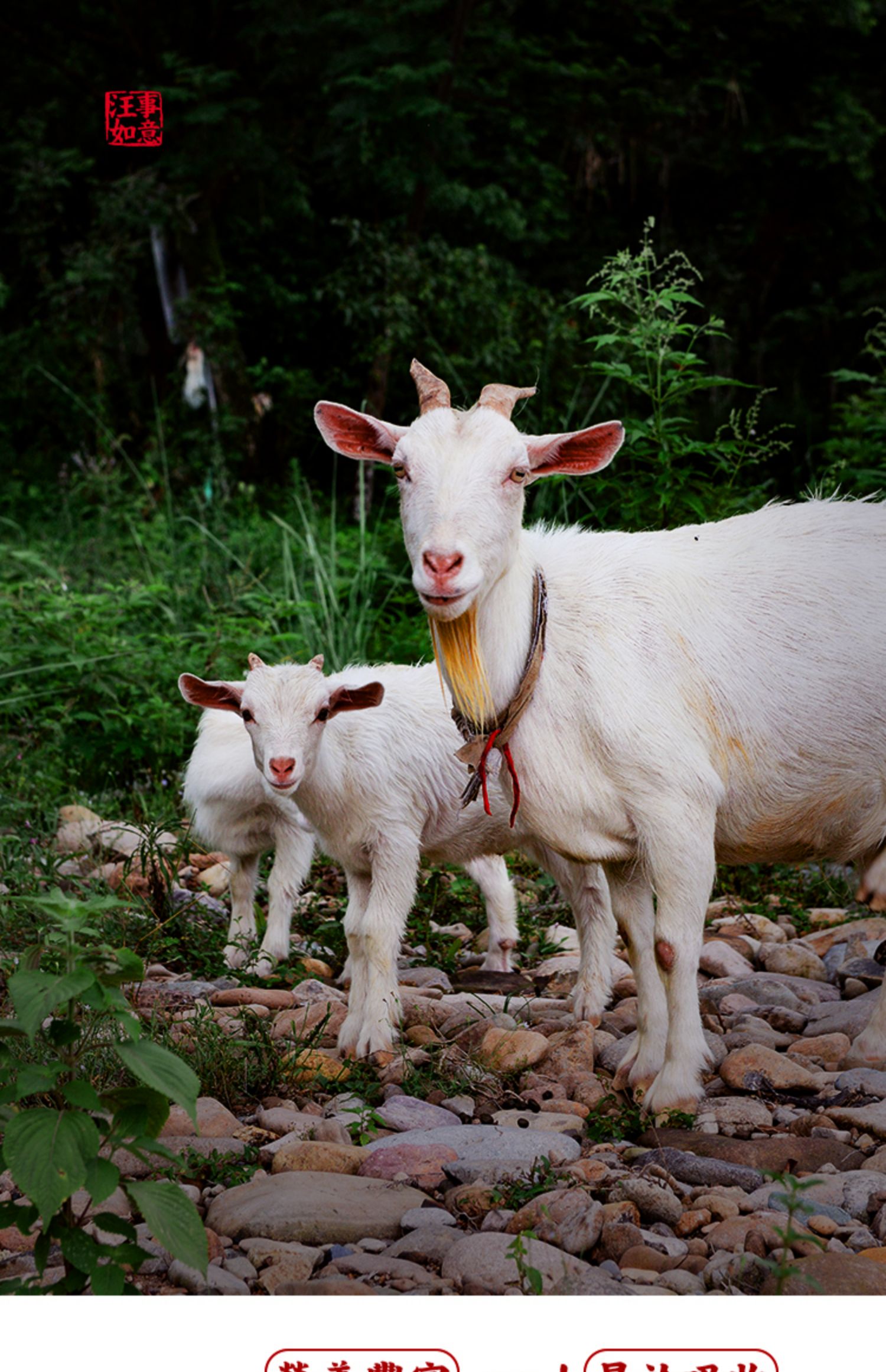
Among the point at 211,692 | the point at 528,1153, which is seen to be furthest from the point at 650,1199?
the point at 211,692

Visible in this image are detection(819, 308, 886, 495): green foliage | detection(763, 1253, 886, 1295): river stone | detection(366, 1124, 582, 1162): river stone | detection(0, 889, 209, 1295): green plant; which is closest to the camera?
detection(0, 889, 209, 1295): green plant

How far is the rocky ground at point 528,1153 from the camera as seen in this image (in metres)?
2.54

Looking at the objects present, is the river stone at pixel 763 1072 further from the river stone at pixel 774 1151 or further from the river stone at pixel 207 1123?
the river stone at pixel 207 1123

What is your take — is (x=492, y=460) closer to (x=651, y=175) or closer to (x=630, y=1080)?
(x=630, y=1080)

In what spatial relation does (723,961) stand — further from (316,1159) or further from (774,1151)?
(316,1159)

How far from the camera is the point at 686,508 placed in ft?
18.3

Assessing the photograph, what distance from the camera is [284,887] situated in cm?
495

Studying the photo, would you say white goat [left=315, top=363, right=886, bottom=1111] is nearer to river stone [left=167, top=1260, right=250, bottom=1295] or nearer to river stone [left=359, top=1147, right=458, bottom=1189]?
river stone [left=359, top=1147, right=458, bottom=1189]

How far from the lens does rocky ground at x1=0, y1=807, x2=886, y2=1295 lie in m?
2.54

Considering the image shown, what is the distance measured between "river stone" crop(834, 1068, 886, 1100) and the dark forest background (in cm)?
592

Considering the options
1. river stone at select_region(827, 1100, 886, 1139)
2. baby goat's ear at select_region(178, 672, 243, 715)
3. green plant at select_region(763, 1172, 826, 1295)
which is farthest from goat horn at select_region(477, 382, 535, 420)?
river stone at select_region(827, 1100, 886, 1139)

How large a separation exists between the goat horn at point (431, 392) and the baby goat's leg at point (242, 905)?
2298 millimetres

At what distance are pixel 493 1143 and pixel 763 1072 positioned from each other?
939mm

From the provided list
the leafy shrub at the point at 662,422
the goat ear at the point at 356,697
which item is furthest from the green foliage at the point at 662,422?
the goat ear at the point at 356,697
